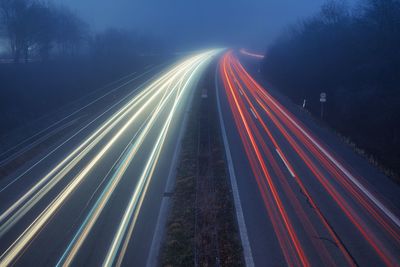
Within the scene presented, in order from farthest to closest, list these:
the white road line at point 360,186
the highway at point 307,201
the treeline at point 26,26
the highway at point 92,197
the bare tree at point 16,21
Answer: the treeline at point 26,26 → the bare tree at point 16,21 → the white road line at point 360,186 → the highway at point 92,197 → the highway at point 307,201

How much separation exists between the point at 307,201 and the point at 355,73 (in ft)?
78.3

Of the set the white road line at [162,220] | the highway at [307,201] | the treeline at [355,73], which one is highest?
the treeline at [355,73]

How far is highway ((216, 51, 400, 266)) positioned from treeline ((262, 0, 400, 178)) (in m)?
3.04

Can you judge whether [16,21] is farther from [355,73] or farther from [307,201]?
[307,201]

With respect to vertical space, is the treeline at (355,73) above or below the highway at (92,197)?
above

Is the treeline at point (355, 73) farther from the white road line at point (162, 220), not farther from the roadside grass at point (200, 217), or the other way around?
the white road line at point (162, 220)

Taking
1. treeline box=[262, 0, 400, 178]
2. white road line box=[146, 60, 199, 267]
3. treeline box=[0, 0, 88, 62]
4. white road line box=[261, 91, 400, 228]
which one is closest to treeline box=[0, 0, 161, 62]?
treeline box=[0, 0, 88, 62]

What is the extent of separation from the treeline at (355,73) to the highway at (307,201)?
3.04 metres

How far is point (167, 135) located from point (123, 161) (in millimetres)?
6095

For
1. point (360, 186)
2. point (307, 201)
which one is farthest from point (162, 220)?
point (360, 186)

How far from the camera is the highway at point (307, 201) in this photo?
1428 cm

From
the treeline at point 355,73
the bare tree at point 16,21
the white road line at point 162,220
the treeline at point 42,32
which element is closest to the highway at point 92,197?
the white road line at point 162,220

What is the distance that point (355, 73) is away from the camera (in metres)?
37.3

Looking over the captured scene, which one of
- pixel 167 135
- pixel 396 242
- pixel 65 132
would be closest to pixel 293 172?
pixel 396 242
